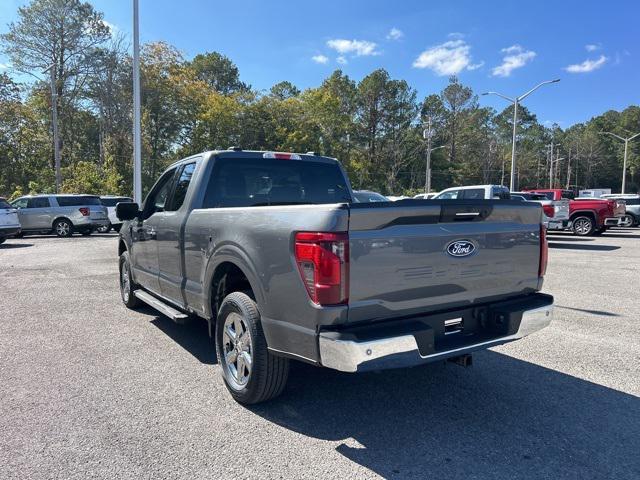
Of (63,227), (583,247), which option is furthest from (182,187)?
(63,227)

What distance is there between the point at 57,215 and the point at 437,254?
69.8ft

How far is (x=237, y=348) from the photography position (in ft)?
12.1

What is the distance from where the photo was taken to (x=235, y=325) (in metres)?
3.70

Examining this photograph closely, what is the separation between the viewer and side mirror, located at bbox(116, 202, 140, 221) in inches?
221

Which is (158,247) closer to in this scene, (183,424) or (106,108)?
(183,424)

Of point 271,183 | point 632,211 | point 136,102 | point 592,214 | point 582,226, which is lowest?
point 582,226

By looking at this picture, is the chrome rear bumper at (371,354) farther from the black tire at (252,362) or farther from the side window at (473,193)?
the side window at (473,193)

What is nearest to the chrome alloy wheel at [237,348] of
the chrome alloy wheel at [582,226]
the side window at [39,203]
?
the chrome alloy wheel at [582,226]

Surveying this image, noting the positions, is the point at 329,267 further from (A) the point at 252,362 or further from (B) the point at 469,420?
(B) the point at 469,420

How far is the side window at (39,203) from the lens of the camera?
Answer: 66.8 feet

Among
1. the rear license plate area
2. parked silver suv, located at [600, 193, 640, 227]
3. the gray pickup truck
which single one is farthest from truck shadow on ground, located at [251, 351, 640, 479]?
parked silver suv, located at [600, 193, 640, 227]

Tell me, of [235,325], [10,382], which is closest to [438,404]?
[235,325]

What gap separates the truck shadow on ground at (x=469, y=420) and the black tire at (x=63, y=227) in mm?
19531

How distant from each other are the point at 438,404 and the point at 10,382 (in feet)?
12.3
